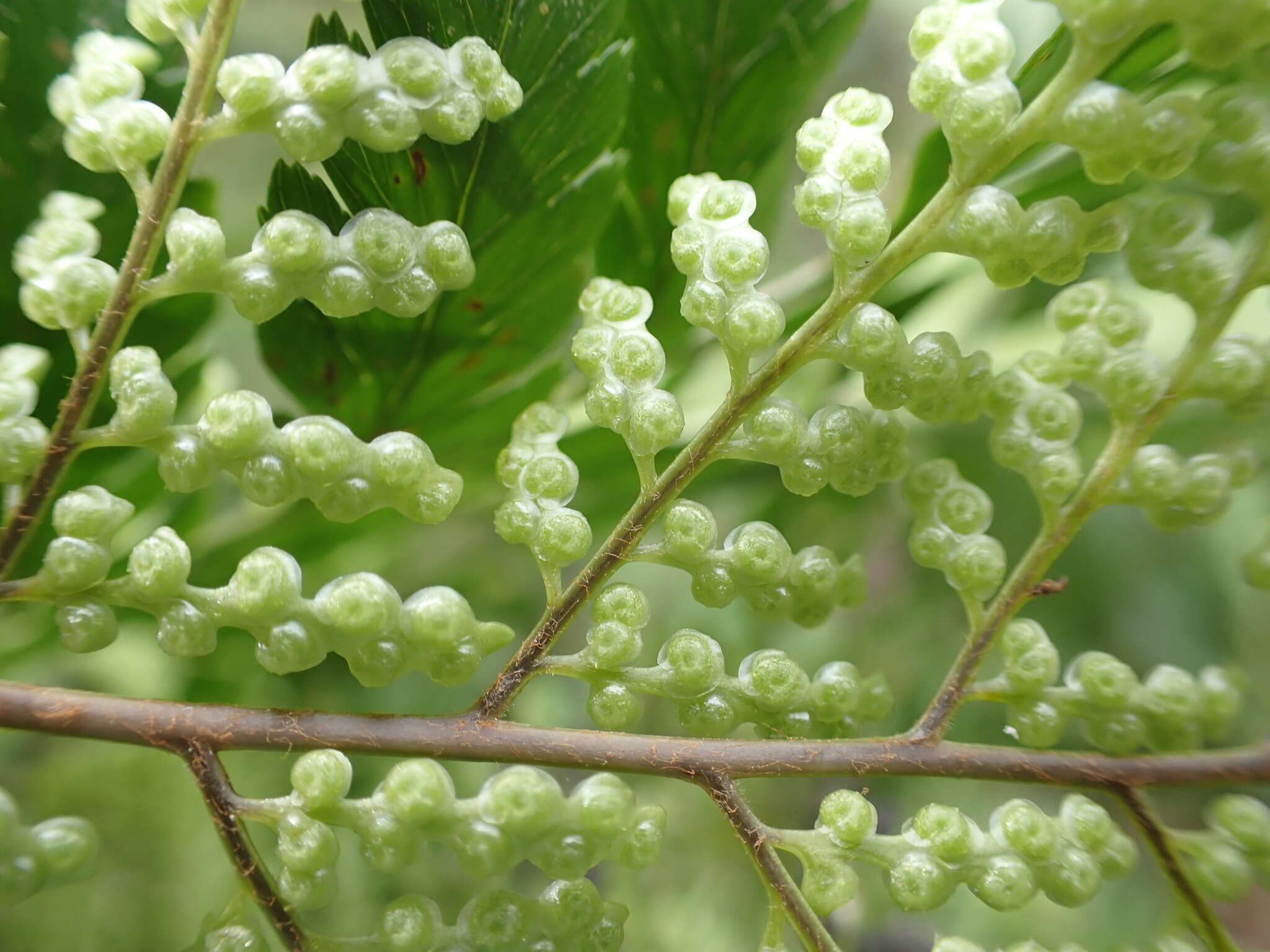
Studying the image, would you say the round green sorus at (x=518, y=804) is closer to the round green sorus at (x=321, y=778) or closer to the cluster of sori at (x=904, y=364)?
the round green sorus at (x=321, y=778)

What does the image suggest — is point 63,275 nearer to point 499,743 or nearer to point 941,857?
point 499,743

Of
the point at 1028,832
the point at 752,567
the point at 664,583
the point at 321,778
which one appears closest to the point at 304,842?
the point at 321,778

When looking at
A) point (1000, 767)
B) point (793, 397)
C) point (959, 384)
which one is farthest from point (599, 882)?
point (959, 384)

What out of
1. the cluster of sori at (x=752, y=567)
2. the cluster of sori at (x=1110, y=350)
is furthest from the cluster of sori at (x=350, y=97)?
the cluster of sori at (x=1110, y=350)

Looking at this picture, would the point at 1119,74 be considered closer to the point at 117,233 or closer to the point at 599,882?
the point at 117,233

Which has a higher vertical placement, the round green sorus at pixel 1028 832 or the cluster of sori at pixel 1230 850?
the cluster of sori at pixel 1230 850

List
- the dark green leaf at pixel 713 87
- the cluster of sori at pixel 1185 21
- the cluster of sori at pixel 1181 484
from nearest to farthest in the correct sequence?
the cluster of sori at pixel 1185 21 < the cluster of sori at pixel 1181 484 < the dark green leaf at pixel 713 87
